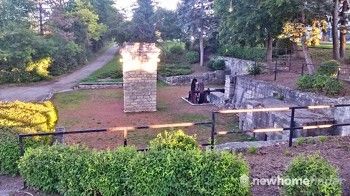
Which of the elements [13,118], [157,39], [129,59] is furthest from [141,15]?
[13,118]

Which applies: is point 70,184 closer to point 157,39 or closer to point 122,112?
point 122,112

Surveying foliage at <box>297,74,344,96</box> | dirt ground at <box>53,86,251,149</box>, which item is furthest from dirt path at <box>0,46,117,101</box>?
foliage at <box>297,74,344,96</box>

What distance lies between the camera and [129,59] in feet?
48.1

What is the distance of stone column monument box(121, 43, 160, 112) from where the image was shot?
14680mm

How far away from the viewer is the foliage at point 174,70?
27.4 meters

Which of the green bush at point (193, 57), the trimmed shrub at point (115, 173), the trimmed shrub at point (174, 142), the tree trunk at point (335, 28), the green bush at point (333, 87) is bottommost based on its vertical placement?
the trimmed shrub at point (115, 173)

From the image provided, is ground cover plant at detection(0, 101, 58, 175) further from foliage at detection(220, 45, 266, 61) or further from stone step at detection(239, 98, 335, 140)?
foliage at detection(220, 45, 266, 61)

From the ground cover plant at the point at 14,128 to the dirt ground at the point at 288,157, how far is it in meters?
3.18

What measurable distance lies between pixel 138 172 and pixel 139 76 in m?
10.9

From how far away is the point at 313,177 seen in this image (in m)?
3.45

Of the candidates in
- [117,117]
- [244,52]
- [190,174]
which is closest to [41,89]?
[117,117]

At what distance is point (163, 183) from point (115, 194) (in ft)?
1.92

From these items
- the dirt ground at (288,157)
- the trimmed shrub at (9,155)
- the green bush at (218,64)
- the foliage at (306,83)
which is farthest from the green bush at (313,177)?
the green bush at (218,64)

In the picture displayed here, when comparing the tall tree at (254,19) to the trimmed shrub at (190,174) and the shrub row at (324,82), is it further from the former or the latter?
the trimmed shrub at (190,174)
